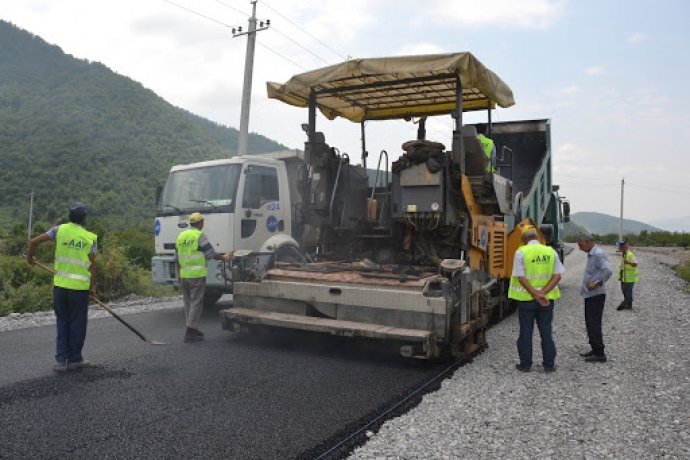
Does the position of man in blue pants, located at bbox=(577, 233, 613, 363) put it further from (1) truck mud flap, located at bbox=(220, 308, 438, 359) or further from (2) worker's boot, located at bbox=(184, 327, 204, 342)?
(2) worker's boot, located at bbox=(184, 327, 204, 342)

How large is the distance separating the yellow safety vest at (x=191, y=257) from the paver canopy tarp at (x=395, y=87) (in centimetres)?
191

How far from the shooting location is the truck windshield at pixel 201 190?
7500mm

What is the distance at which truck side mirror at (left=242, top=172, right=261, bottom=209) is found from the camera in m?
7.55

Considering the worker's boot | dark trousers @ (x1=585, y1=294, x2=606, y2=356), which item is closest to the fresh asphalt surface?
the worker's boot

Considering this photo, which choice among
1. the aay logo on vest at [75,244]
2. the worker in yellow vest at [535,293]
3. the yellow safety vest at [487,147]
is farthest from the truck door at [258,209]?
the worker in yellow vest at [535,293]

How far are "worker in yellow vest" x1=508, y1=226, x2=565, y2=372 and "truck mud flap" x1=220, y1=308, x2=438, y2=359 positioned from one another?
0.89 metres

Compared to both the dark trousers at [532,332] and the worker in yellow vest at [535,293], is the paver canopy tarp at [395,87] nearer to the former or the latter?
the worker in yellow vest at [535,293]

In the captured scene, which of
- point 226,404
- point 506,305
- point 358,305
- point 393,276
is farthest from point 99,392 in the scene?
point 506,305

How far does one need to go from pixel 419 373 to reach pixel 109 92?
6584 cm

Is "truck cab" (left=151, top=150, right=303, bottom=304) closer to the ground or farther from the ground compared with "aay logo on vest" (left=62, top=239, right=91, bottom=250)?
farther from the ground

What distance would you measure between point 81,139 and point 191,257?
4892 centimetres

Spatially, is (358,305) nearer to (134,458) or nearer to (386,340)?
(386,340)

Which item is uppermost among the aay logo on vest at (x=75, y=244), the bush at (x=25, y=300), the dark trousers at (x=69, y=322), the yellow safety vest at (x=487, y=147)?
the yellow safety vest at (x=487, y=147)

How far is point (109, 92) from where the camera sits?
2459 inches
